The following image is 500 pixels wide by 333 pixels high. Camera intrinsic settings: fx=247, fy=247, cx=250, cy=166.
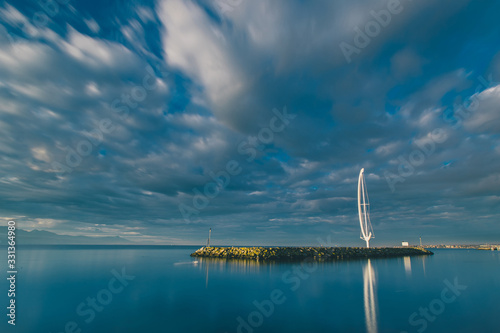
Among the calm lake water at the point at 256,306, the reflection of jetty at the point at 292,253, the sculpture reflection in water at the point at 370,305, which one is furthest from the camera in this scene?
the reflection of jetty at the point at 292,253

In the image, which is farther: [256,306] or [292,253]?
[292,253]

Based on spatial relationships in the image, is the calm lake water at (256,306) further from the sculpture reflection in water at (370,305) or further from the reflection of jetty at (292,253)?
the reflection of jetty at (292,253)

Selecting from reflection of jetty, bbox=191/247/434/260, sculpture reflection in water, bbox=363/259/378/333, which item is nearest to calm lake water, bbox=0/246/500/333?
sculpture reflection in water, bbox=363/259/378/333

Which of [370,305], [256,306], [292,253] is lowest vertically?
[292,253]

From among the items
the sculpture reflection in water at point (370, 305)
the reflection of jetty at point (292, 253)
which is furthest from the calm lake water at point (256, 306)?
the reflection of jetty at point (292, 253)

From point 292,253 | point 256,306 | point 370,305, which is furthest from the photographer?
point 292,253

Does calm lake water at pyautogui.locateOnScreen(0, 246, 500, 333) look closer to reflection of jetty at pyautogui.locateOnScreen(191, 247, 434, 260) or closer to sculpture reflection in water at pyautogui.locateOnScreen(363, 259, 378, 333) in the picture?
sculpture reflection in water at pyautogui.locateOnScreen(363, 259, 378, 333)

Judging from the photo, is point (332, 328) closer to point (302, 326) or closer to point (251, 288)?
point (302, 326)

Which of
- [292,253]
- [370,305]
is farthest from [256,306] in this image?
[292,253]

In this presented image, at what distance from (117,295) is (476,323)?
122 feet

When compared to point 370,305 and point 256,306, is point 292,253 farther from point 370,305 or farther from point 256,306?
point 256,306

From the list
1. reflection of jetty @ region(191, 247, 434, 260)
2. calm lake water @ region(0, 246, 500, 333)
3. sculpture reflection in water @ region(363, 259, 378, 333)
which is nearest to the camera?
sculpture reflection in water @ region(363, 259, 378, 333)

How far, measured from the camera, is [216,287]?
3538 centimetres

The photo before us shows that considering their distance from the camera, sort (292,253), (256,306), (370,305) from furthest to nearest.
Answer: (292,253) < (370,305) < (256,306)
